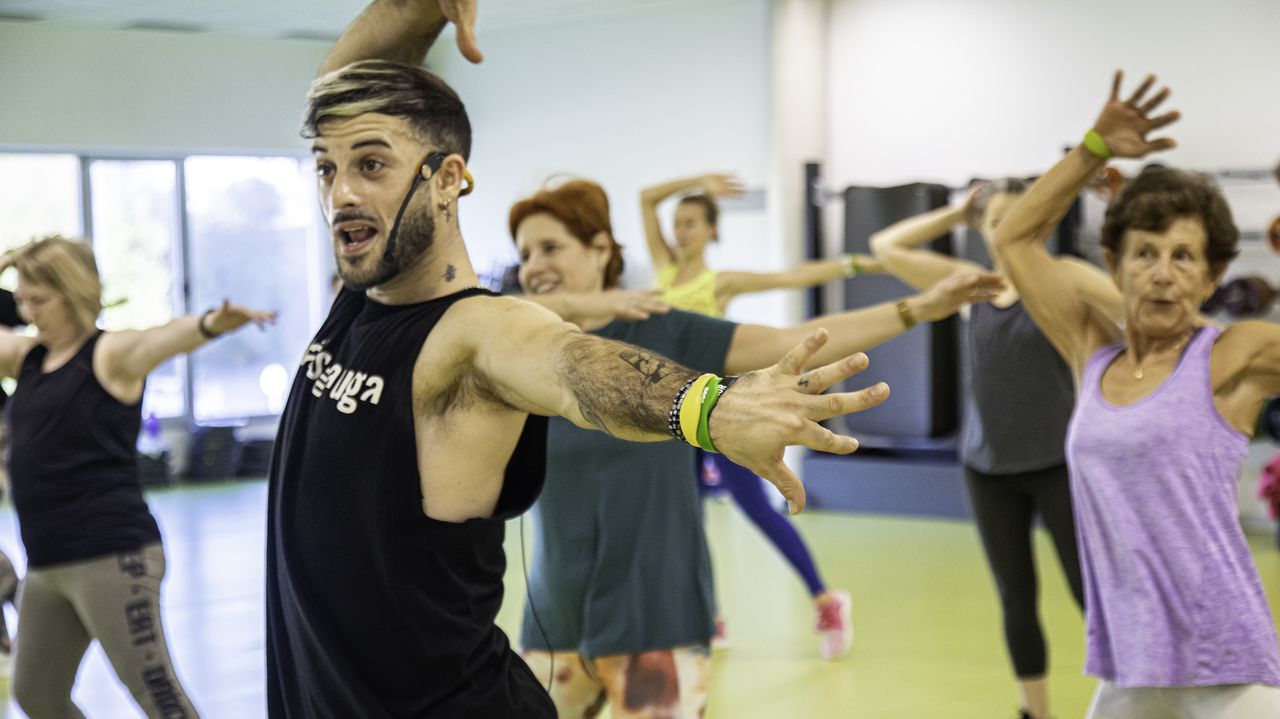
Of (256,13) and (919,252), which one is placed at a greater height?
(256,13)

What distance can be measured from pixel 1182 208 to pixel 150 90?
894cm

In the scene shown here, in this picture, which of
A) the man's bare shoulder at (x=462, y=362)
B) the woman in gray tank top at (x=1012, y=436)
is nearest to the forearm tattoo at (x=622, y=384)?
the man's bare shoulder at (x=462, y=362)

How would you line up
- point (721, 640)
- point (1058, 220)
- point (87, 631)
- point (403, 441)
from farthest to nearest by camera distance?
point (721, 640) < point (87, 631) < point (1058, 220) < point (403, 441)

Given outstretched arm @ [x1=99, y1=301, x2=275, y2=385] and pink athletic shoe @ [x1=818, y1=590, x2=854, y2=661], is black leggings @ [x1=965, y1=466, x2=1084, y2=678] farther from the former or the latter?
outstretched arm @ [x1=99, y1=301, x2=275, y2=385]

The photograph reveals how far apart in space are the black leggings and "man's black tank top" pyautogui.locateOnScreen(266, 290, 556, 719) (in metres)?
2.42

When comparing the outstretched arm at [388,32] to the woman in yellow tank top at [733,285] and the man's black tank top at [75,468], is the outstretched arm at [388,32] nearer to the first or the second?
the man's black tank top at [75,468]

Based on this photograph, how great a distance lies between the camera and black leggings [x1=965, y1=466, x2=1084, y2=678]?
12.7 feet

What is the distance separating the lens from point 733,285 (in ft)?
18.8

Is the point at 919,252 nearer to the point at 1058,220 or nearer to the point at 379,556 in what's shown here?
the point at 1058,220

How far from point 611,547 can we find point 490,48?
29.4 feet

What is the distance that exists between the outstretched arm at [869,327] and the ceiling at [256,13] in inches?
290

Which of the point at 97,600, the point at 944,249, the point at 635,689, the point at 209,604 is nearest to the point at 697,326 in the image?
the point at 635,689

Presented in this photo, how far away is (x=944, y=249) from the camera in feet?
26.9

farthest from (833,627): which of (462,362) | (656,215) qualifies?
(462,362)
